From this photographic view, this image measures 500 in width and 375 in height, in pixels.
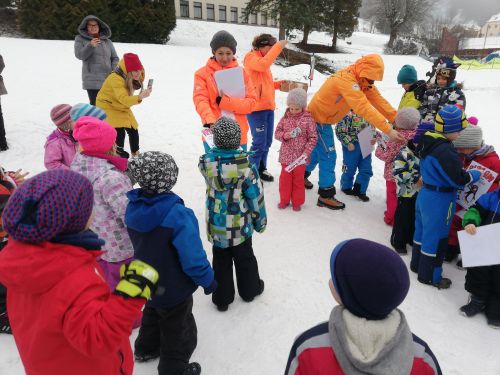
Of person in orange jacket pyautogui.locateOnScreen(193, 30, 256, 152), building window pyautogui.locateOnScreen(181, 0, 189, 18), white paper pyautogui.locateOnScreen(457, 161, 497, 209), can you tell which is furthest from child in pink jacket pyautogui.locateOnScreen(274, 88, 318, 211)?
building window pyautogui.locateOnScreen(181, 0, 189, 18)

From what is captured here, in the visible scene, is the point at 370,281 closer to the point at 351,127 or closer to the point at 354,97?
the point at 354,97

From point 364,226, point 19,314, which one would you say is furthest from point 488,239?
point 19,314

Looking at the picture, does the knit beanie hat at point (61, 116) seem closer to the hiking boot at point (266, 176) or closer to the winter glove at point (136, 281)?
the winter glove at point (136, 281)

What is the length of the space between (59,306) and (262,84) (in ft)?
14.8

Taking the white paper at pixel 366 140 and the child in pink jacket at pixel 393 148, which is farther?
the white paper at pixel 366 140

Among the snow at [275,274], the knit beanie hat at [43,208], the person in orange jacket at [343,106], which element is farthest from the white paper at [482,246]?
the knit beanie hat at [43,208]

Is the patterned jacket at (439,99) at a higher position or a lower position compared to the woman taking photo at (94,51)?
lower

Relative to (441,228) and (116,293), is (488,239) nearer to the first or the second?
(441,228)

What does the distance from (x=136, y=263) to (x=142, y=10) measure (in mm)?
22555

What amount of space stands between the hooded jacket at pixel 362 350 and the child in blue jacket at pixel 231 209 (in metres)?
1.63

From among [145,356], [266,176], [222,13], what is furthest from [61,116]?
[222,13]

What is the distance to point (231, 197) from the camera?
2947mm

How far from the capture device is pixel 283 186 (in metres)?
5.09

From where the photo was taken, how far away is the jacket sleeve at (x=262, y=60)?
16.5 ft
